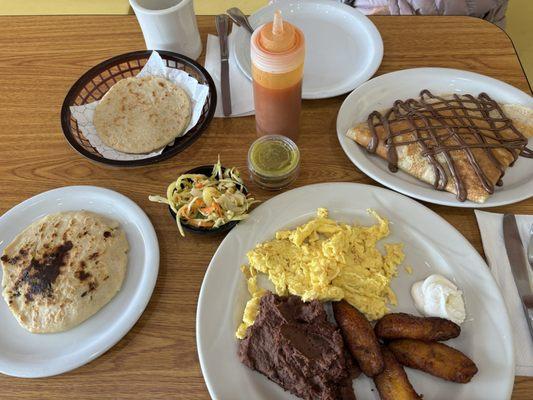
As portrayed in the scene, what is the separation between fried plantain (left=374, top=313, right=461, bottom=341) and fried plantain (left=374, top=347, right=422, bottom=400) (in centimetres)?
7

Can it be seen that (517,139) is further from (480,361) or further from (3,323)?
(3,323)

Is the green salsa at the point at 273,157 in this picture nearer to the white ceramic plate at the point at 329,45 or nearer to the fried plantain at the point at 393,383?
the white ceramic plate at the point at 329,45

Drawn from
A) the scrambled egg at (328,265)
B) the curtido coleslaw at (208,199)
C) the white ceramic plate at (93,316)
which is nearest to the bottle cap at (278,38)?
the curtido coleslaw at (208,199)

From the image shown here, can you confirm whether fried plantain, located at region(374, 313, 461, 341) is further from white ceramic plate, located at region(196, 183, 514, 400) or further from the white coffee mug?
the white coffee mug

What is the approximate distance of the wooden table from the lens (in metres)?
1.21

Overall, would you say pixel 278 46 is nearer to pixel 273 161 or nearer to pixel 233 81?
pixel 273 161

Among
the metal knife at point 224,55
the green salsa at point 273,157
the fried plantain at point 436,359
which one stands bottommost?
the fried plantain at point 436,359

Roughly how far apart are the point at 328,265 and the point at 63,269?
2.72ft

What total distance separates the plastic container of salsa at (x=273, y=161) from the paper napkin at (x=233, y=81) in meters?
0.26

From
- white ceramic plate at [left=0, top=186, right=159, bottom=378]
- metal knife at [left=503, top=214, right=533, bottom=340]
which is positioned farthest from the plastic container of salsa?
metal knife at [left=503, top=214, right=533, bottom=340]

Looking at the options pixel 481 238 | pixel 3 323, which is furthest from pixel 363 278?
pixel 3 323

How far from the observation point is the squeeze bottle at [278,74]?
4.21 ft

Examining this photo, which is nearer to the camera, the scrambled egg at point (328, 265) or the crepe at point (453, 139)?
the scrambled egg at point (328, 265)

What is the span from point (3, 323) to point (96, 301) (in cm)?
30
